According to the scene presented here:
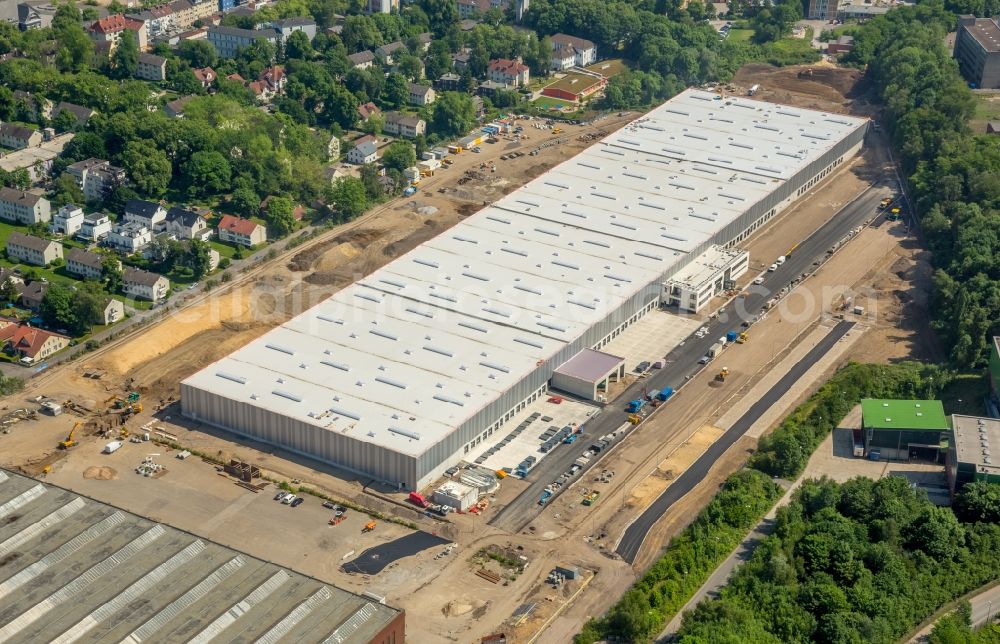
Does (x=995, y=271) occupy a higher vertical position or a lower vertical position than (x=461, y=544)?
higher

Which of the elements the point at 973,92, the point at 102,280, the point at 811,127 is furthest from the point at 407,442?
the point at 973,92

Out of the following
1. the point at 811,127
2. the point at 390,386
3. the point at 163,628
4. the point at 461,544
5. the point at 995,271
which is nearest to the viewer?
the point at 163,628

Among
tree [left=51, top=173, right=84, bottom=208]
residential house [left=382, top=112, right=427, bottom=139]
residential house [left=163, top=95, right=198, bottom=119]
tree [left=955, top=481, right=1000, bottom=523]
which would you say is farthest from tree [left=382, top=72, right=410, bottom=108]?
tree [left=955, top=481, right=1000, bottom=523]

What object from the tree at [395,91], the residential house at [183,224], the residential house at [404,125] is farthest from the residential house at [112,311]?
the tree at [395,91]

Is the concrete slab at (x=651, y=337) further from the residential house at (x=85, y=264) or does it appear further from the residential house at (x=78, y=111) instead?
the residential house at (x=78, y=111)

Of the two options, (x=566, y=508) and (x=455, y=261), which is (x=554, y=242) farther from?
(x=566, y=508)

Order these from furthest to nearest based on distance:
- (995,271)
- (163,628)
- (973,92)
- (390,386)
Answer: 1. (973,92)
2. (995,271)
3. (390,386)
4. (163,628)

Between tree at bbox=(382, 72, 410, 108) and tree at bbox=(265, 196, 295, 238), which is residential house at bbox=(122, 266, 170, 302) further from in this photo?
tree at bbox=(382, 72, 410, 108)

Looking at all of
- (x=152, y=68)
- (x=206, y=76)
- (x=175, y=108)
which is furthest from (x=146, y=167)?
(x=152, y=68)
